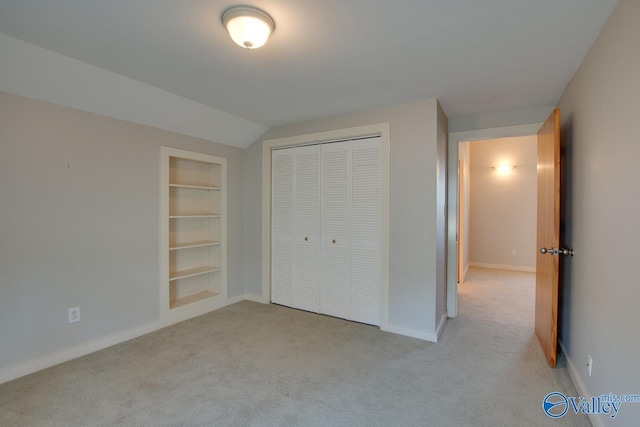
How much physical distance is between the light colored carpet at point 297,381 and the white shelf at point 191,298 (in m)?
0.33

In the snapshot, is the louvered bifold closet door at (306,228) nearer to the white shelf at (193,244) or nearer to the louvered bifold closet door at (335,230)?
the louvered bifold closet door at (335,230)

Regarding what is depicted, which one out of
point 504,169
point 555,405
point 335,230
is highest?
point 504,169

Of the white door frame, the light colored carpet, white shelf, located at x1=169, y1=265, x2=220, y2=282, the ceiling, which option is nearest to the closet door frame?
the ceiling

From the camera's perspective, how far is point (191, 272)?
3562 mm

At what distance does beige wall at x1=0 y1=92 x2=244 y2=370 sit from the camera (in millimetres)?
2193

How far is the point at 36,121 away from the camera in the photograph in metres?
2.30

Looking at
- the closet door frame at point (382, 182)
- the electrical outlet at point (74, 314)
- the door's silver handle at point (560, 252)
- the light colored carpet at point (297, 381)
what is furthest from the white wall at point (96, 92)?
the door's silver handle at point (560, 252)

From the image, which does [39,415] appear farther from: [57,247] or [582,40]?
[582,40]

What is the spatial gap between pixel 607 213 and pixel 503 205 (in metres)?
5.19

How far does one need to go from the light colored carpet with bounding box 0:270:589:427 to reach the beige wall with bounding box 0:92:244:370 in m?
0.31

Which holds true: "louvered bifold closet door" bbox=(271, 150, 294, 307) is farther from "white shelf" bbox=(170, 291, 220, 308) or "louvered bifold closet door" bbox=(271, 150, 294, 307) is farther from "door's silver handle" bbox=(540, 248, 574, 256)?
"door's silver handle" bbox=(540, 248, 574, 256)

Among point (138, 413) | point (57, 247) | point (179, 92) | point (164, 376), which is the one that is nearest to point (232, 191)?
point (179, 92)

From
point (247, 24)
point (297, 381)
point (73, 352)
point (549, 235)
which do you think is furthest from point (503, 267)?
point (73, 352)

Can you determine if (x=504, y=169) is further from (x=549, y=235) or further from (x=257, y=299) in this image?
(x=257, y=299)
